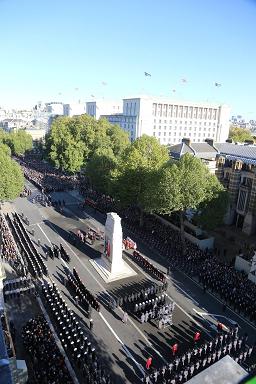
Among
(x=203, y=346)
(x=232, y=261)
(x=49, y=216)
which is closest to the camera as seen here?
(x=203, y=346)

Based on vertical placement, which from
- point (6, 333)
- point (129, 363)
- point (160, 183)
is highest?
point (160, 183)

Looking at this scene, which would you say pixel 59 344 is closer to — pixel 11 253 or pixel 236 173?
pixel 11 253

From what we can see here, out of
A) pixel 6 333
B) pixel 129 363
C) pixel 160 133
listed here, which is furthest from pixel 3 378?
pixel 160 133

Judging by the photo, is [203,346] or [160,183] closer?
[203,346]

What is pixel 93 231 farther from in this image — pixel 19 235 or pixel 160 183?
pixel 160 183

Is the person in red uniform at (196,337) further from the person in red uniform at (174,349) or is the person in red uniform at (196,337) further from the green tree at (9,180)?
the green tree at (9,180)
